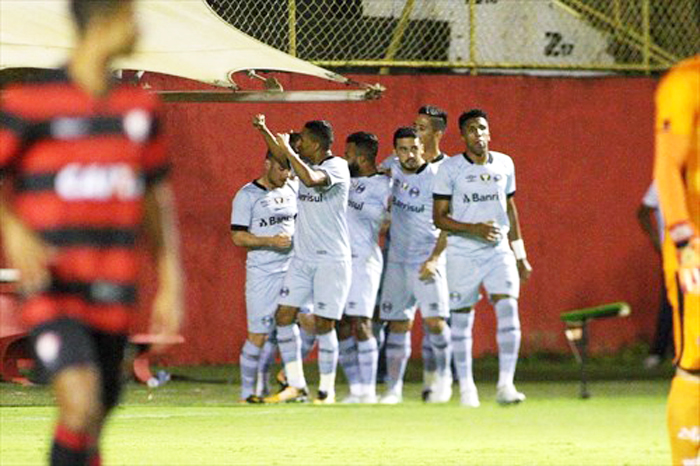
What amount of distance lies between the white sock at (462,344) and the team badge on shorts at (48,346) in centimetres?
847

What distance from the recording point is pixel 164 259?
5.28 metres

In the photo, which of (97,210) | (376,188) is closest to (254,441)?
(376,188)

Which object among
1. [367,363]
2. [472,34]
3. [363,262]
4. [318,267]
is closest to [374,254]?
[363,262]

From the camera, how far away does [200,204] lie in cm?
1734

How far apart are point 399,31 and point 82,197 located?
12622 mm

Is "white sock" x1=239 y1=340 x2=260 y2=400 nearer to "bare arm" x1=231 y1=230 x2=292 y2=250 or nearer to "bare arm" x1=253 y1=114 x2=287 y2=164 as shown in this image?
"bare arm" x1=231 y1=230 x2=292 y2=250

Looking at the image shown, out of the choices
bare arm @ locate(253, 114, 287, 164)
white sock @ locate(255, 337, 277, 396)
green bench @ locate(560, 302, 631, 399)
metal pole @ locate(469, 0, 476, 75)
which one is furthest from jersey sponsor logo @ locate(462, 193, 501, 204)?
metal pole @ locate(469, 0, 476, 75)

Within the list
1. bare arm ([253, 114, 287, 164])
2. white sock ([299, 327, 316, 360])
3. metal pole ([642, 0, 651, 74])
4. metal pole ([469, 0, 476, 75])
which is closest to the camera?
bare arm ([253, 114, 287, 164])

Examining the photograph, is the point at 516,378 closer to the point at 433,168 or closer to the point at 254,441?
the point at 433,168

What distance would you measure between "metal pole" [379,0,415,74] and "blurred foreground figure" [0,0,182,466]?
40.8ft

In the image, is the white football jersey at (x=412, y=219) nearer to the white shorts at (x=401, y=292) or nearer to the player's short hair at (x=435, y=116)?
the white shorts at (x=401, y=292)

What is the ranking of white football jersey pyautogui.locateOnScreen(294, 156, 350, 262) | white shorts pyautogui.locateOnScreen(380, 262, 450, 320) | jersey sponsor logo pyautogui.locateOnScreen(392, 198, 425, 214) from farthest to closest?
jersey sponsor logo pyautogui.locateOnScreen(392, 198, 425, 214) → white shorts pyautogui.locateOnScreen(380, 262, 450, 320) → white football jersey pyautogui.locateOnScreen(294, 156, 350, 262)

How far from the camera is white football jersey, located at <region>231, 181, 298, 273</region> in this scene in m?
13.8

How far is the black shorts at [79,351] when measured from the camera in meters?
4.96
